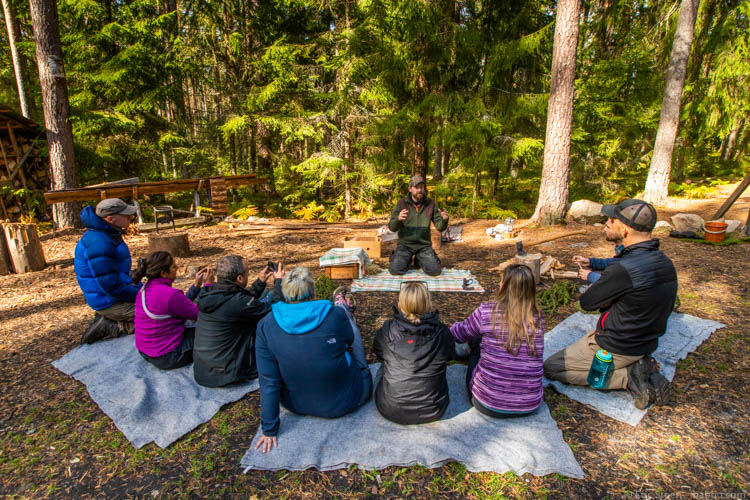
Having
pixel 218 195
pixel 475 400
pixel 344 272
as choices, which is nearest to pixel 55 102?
pixel 218 195

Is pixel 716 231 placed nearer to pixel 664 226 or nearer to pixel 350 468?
pixel 664 226

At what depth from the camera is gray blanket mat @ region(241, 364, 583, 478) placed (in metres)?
2.61

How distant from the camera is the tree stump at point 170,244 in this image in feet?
25.4

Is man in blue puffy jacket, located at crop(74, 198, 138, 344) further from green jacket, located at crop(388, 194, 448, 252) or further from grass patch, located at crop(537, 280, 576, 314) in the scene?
grass patch, located at crop(537, 280, 576, 314)

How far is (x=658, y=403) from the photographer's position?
10.2ft

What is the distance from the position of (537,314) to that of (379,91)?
32.7 ft

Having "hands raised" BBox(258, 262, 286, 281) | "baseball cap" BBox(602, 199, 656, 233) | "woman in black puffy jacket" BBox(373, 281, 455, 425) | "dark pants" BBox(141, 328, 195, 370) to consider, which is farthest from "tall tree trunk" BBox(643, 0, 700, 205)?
"dark pants" BBox(141, 328, 195, 370)

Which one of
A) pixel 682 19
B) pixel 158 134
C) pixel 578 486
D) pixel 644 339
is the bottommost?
pixel 578 486

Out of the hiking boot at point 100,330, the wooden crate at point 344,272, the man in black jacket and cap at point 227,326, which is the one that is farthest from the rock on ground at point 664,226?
the hiking boot at point 100,330

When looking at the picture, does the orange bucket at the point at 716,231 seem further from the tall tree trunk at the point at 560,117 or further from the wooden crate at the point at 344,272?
the wooden crate at the point at 344,272

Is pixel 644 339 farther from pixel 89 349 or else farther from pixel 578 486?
pixel 89 349

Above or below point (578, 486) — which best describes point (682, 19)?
above

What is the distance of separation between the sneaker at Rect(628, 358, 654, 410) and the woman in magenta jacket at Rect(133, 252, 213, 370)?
3925 millimetres

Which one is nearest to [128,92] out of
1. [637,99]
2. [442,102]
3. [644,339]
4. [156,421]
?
[442,102]
